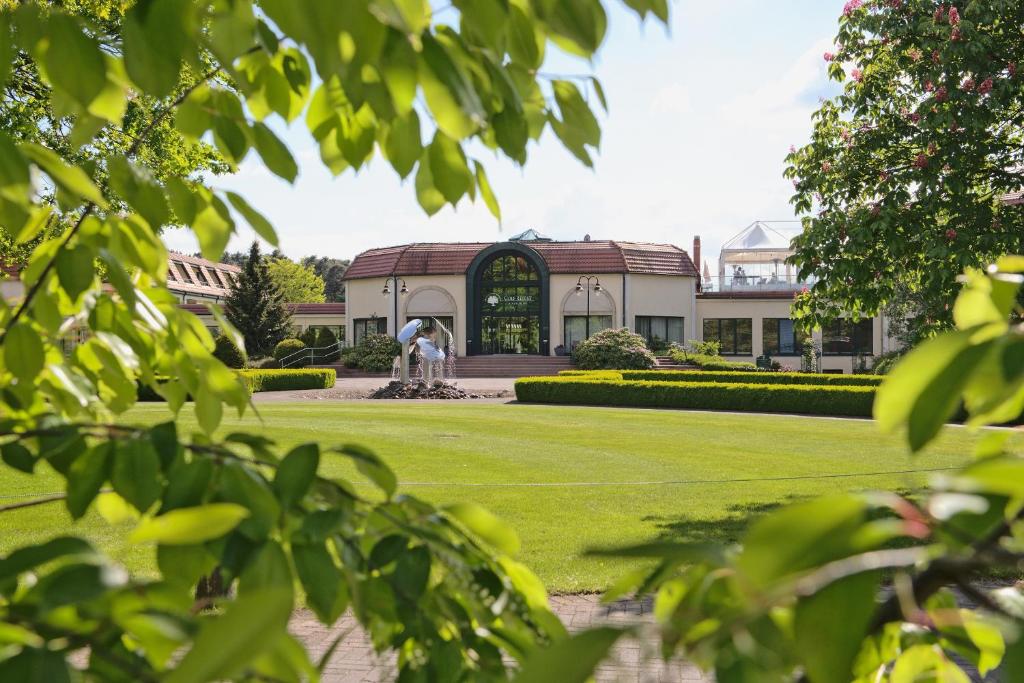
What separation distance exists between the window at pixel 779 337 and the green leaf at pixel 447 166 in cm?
4606

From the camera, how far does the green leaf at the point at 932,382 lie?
63cm

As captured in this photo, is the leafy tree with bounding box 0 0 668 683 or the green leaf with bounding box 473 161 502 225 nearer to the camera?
the leafy tree with bounding box 0 0 668 683

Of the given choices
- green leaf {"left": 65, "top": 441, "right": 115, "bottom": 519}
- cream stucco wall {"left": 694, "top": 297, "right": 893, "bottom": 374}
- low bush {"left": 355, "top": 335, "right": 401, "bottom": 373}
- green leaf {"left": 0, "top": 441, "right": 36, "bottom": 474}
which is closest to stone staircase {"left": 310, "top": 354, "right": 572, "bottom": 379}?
low bush {"left": 355, "top": 335, "right": 401, "bottom": 373}

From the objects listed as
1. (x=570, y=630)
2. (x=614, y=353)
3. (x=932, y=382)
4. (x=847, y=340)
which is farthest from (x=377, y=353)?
(x=932, y=382)

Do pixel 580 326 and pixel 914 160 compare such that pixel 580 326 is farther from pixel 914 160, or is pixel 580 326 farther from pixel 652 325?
pixel 914 160

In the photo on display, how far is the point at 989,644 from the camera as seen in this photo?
1.05 m

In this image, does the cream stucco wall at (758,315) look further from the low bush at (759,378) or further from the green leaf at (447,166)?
the green leaf at (447,166)

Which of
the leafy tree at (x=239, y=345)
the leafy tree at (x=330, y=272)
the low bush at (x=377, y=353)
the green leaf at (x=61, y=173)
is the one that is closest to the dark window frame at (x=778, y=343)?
the low bush at (x=377, y=353)

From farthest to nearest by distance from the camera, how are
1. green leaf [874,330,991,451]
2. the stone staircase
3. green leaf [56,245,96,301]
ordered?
the stone staircase < green leaf [56,245,96,301] < green leaf [874,330,991,451]

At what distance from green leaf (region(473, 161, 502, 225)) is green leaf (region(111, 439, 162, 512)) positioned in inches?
28.8

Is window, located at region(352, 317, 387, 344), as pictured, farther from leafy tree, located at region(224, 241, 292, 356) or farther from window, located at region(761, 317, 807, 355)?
window, located at region(761, 317, 807, 355)

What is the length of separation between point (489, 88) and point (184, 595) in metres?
0.82

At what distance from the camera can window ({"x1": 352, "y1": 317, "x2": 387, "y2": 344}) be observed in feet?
149

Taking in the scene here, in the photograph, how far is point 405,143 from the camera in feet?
4.21
